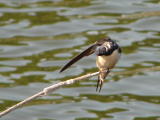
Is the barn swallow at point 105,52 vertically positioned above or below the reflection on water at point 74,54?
above

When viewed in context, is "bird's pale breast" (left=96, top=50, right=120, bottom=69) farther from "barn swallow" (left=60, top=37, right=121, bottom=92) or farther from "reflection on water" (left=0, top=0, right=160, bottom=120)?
"reflection on water" (left=0, top=0, right=160, bottom=120)

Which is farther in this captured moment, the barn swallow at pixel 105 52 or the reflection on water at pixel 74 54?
the reflection on water at pixel 74 54

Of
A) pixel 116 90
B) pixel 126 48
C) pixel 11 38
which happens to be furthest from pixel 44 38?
pixel 116 90

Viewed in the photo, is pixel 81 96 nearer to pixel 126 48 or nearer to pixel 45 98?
pixel 45 98

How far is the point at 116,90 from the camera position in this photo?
9.87 m

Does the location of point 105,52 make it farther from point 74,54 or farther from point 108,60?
point 74,54

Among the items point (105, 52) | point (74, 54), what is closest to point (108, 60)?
point (105, 52)

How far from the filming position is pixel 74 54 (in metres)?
10.6

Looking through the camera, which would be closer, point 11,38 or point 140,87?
point 140,87

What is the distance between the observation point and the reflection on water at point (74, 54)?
9.52 meters

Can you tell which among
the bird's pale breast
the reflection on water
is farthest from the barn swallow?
the reflection on water

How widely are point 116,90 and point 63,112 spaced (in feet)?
2.78

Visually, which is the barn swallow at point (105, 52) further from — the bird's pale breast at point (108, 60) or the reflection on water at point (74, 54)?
the reflection on water at point (74, 54)

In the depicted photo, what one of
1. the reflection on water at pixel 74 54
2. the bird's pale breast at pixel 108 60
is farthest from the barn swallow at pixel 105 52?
the reflection on water at pixel 74 54
